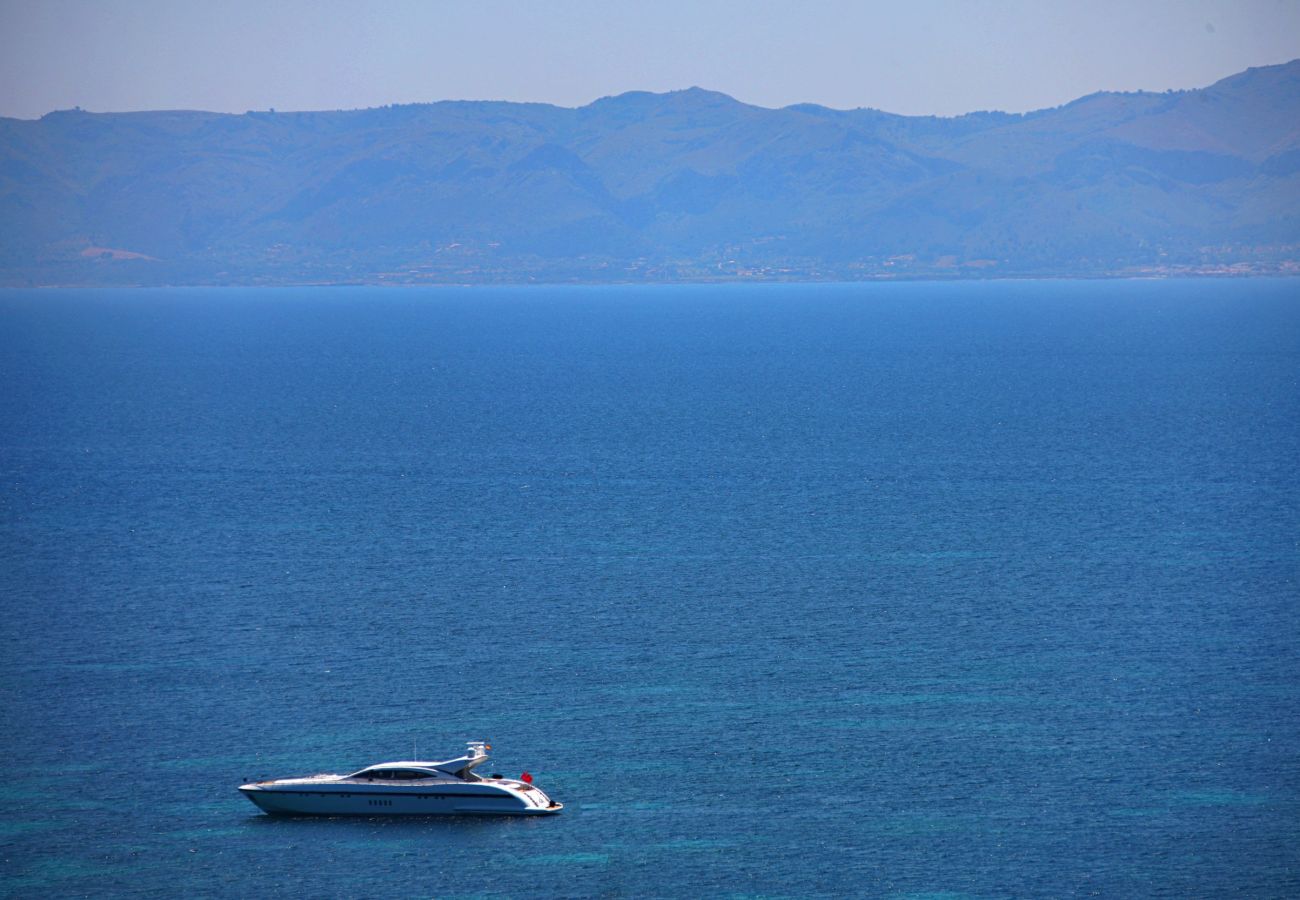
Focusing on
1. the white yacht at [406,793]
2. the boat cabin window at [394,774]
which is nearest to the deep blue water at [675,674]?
the white yacht at [406,793]

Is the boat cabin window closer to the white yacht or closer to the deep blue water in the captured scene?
the white yacht

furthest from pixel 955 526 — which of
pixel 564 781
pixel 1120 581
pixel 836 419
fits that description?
pixel 836 419

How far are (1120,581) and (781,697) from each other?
1290 inches

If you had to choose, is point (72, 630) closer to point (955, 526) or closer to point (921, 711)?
point (921, 711)

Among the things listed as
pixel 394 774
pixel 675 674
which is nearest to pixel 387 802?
pixel 394 774

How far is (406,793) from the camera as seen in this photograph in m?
68.2

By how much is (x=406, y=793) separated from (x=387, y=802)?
0.88 metres

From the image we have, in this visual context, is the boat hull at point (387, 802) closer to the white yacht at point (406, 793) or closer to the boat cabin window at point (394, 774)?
the white yacht at point (406, 793)

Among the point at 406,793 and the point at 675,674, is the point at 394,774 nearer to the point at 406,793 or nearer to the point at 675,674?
the point at 406,793

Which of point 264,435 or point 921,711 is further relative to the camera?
point 264,435

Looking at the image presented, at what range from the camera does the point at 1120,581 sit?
341 feet

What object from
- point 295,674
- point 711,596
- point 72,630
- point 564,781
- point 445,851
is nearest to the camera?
point 445,851

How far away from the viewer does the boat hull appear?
67688 millimetres

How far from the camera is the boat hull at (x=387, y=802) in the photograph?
67.7m
